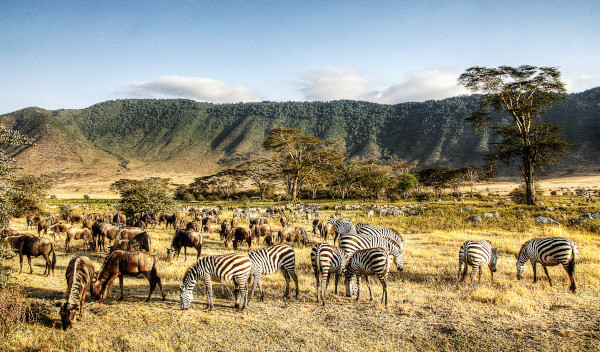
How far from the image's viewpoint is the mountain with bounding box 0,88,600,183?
4641 inches

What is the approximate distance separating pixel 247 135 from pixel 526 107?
151m

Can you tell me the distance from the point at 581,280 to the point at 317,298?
8.14 metres

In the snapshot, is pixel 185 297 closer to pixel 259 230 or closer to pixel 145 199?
pixel 259 230

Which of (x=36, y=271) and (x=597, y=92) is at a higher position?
(x=597, y=92)

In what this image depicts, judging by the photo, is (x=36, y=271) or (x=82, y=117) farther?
(x=82, y=117)

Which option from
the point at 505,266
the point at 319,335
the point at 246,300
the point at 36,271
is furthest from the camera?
the point at 505,266

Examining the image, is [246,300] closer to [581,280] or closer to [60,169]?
[581,280]

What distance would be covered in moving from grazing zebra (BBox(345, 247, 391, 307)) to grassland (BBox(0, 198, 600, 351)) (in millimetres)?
393

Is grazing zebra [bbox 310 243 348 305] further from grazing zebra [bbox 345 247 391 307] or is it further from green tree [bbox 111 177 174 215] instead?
green tree [bbox 111 177 174 215]

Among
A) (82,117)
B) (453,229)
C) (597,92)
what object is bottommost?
(453,229)

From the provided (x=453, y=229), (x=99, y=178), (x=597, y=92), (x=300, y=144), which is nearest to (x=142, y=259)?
(x=453, y=229)

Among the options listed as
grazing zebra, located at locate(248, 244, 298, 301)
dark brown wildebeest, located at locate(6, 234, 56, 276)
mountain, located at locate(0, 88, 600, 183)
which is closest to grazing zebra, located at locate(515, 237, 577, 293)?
grazing zebra, located at locate(248, 244, 298, 301)

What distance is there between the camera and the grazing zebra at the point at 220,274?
7.61 meters

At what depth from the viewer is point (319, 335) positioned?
6410 mm
